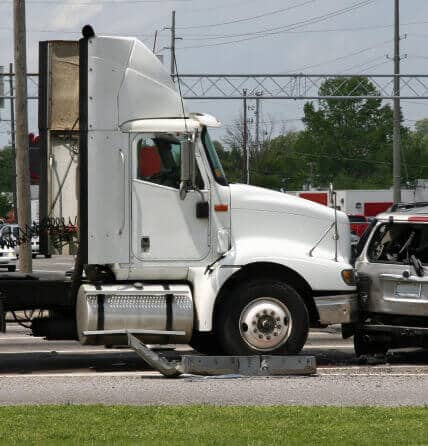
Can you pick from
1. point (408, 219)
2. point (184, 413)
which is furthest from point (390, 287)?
point (184, 413)

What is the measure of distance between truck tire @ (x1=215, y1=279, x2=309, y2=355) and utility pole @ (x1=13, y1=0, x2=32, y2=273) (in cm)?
958

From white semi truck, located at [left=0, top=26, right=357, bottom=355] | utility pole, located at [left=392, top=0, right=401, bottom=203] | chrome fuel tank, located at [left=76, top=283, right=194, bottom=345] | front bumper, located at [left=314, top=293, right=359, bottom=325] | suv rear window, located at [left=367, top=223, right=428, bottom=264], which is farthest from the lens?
utility pole, located at [left=392, top=0, right=401, bottom=203]

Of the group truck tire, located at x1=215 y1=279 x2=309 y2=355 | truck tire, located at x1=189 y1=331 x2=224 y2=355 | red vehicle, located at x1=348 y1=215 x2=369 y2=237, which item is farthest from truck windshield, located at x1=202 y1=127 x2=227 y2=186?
red vehicle, located at x1=348 y1=215 x2=369 y2=237

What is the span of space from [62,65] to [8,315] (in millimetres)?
2838

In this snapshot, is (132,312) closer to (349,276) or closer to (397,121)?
(349,276)

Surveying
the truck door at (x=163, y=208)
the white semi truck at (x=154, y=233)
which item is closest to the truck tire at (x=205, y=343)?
the white semi truck at (x=154, y=233)

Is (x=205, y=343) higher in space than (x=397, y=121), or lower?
lower

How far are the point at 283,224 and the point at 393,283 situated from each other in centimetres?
142

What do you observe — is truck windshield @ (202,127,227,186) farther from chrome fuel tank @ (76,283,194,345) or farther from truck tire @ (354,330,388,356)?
truck tire @ (354,330,388,356)

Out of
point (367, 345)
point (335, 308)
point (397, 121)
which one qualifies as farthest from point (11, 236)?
point (397, 121)

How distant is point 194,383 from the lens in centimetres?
1230

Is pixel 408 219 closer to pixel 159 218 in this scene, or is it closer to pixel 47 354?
pixel 159 218

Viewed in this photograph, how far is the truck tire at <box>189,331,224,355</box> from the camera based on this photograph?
560 inches

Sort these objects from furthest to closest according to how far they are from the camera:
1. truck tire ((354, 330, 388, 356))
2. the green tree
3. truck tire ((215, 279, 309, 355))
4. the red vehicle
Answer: the green tree → the red vehicle → truck tire ((354, 330, 388, 356)) → truck tire ((215, 279, 309, 355))
